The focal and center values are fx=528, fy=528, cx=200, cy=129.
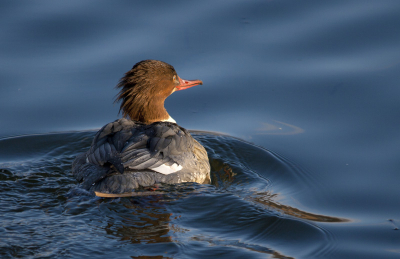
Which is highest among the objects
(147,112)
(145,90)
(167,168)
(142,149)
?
(145,90)

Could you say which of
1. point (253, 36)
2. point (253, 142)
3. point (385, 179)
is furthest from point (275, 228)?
point (253, 36)

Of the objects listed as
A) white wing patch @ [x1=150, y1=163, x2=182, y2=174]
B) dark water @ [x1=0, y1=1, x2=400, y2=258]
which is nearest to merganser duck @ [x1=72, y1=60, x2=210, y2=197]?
white wing patch @ [x1=150, y1=163, x2=182, y2=174]

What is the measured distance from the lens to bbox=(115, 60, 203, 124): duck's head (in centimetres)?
789

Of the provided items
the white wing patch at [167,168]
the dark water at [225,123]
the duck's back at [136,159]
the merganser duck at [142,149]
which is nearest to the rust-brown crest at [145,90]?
the merganser duck at [142,149]

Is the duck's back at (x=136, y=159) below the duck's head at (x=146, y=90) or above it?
below

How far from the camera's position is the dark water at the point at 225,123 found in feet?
19.3

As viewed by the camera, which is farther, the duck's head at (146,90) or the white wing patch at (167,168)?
the duck's head at (146,90)

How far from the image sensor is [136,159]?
269 inches

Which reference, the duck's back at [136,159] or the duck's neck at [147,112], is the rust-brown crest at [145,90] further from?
the duck's back at [136,159]

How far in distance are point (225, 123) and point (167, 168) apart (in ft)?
6.67

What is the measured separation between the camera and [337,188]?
717 centimetres

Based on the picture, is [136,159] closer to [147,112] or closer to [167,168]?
[167,168]

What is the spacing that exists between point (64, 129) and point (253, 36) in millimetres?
3966

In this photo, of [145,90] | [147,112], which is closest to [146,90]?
[145,90]
